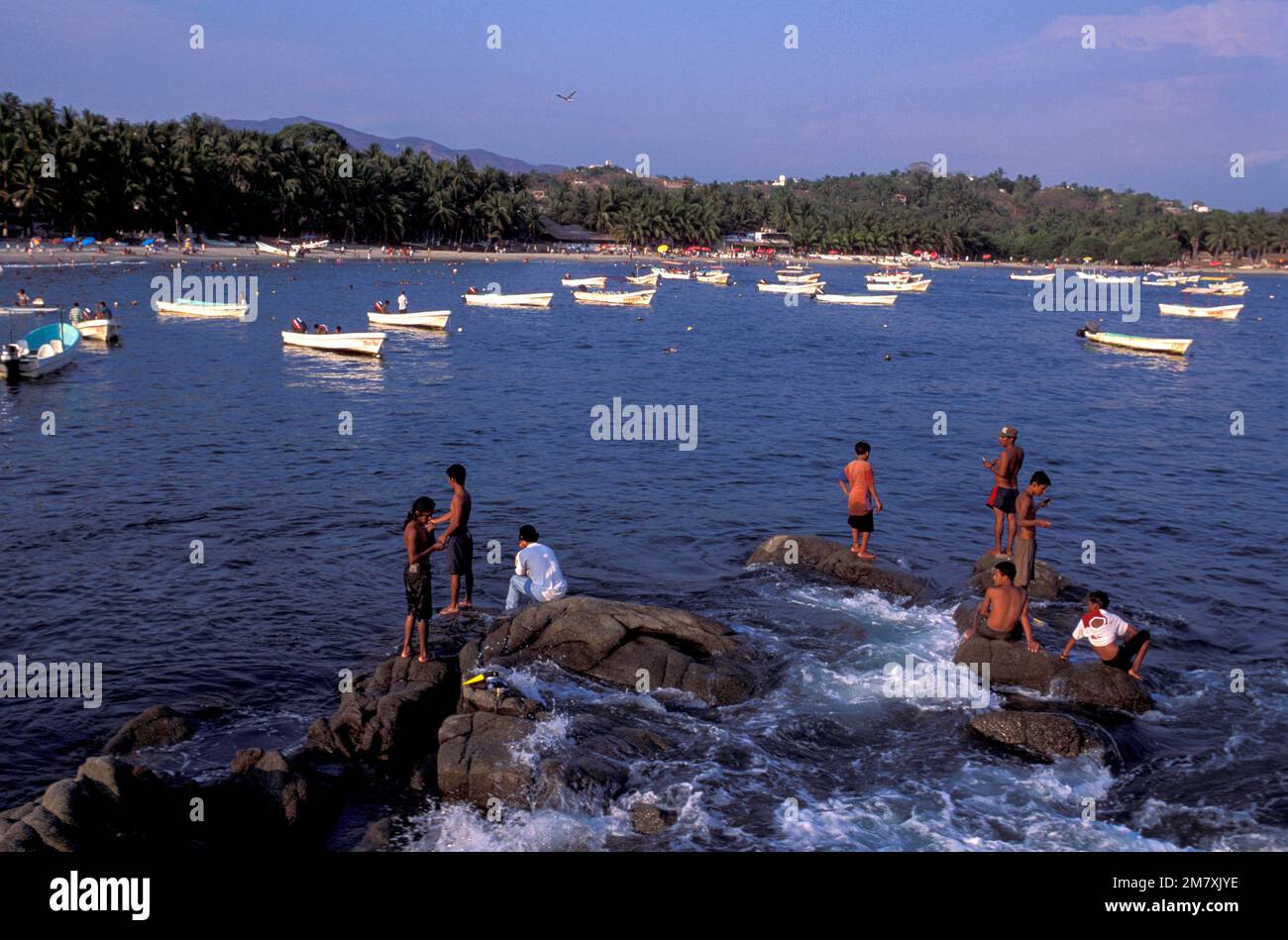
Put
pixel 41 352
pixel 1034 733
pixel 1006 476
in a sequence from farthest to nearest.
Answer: pixel 41 352
pixel 1006 476
pixel 1034 733

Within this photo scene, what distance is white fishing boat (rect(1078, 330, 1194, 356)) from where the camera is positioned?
60.3 metres

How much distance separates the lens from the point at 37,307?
50.8 meters

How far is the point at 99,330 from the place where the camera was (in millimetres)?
46906

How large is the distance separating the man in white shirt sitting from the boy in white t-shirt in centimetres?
726

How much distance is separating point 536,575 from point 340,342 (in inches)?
1431

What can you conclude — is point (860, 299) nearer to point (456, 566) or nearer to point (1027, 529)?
point (1027, 529)

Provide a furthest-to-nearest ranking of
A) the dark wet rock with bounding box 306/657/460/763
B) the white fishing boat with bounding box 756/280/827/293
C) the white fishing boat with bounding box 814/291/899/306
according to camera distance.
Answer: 1. the white fishing boat with bounding box 756/280/827/293
2. the white fishing boat with bounding box 814/291/899/306
3. the dark wet rock with bounding box 306/657/460/763

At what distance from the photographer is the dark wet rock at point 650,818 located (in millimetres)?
10289

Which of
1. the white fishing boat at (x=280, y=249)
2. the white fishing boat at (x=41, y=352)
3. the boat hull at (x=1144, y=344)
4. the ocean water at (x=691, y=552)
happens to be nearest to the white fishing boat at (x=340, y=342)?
the ocean water at (x=691, y=552)

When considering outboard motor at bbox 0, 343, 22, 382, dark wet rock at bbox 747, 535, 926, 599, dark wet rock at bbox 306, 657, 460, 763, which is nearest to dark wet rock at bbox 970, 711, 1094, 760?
dark wet rock at bbox 747, 535, 926, 599

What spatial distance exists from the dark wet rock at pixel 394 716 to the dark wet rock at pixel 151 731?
1.61m

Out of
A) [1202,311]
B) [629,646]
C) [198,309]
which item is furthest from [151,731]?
[1202,311]

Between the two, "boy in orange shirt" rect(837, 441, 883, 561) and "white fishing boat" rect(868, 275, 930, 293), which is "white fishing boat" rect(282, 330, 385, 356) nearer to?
"boy in orange shirt" rect(837, 441, 883, 561)
